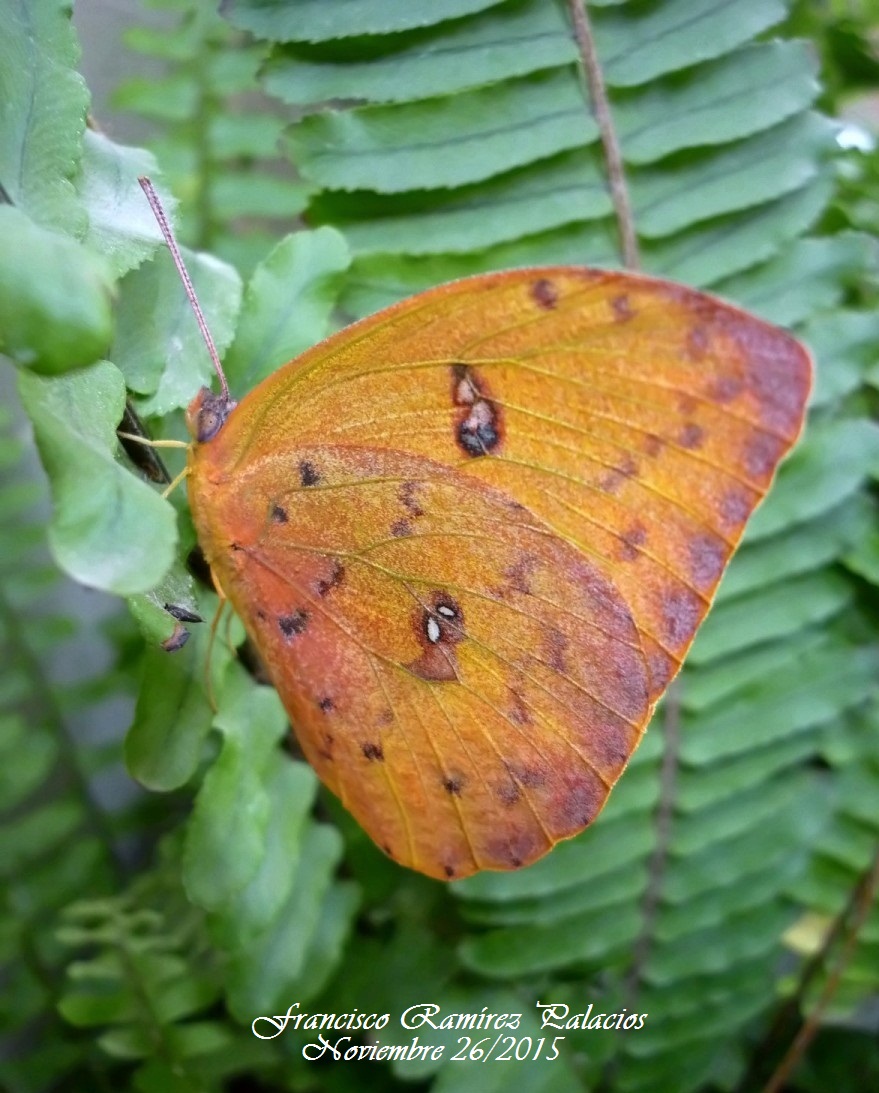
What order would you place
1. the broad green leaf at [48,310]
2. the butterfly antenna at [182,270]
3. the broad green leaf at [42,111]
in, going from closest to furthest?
the broad green leaf at [48,310] → the broad green leaf at [42,111] → the butterfly antenna at [182,270]

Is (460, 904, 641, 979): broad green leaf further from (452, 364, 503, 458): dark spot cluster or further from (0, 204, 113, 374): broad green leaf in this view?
(0, 204, 113, 374): broad green leaf

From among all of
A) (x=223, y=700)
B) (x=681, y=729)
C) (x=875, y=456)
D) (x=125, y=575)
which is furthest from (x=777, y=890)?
(x=125, y=575)

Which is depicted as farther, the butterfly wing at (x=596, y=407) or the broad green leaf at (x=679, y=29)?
the broad green leaf at (x=679, y=29)

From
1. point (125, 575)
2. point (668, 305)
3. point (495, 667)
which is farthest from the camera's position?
point (495, 667)

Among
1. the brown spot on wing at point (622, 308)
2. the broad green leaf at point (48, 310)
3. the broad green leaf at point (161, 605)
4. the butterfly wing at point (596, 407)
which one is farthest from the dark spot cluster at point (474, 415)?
the broad green leaf at point (48, 310)

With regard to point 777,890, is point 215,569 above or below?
above

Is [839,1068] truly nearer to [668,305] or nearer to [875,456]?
[875,456]

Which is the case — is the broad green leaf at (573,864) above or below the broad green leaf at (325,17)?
below

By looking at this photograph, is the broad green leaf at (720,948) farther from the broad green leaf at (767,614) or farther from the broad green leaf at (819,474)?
the broad green leaf at (819,474)
